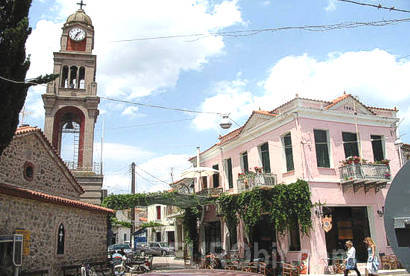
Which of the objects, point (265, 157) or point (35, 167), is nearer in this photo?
point (35, 167)

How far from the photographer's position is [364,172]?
16.1 meters

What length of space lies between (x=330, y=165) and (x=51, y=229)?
12340 millimetres

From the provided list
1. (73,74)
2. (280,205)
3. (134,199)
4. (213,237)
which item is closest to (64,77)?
(73,74)

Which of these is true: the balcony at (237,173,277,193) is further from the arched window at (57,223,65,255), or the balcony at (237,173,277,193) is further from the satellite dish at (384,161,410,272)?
the satellite dish at (384,161,410,272)

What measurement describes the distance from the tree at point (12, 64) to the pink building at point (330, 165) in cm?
1106

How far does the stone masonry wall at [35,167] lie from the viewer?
13.3 meters

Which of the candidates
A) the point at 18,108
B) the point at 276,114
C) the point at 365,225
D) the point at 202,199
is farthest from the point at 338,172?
the point at 18,108

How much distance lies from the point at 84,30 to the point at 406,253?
25286mm

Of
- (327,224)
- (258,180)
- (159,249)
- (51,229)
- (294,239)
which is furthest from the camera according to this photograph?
(159,249)

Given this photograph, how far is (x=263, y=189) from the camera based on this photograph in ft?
56.5

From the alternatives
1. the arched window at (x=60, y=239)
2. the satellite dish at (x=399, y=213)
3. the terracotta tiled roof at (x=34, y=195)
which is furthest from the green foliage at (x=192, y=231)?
the satellite dish at (x=399, y=213)

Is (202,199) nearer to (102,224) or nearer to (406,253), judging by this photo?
(102,224)

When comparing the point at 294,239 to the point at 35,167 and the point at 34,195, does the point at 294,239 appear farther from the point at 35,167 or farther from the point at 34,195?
the point at 35,167

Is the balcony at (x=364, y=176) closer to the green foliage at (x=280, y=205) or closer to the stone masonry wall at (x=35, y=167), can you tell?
the green foliage at (x=280, y=205)
